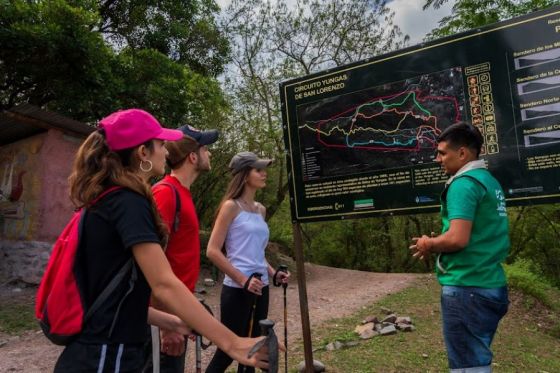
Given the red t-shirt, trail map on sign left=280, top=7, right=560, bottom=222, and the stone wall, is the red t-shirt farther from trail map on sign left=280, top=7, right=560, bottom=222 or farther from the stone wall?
the stone wall

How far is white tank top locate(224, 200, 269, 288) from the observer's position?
11.0 feet

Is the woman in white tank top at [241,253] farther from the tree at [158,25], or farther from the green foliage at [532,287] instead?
the tree at [158,25]

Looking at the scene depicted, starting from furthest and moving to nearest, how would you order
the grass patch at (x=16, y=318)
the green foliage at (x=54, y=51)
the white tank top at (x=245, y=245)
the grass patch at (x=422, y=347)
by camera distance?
the green foliage at (x=54, y=51) → the grass patch at (x=16, y=318) → the grass patch at (x=422, y=347) → the white tank top at (x=245, y=245)

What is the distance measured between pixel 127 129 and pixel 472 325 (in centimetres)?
214

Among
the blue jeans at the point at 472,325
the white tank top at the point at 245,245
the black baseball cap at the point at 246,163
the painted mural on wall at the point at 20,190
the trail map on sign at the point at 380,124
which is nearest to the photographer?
the blue jeans at the point at 472,325

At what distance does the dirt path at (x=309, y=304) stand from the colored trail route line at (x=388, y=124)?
3250mm

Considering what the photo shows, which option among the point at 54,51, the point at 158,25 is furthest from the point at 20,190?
the point at 158,25

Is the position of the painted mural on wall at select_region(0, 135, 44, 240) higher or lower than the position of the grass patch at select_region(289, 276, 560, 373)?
higher

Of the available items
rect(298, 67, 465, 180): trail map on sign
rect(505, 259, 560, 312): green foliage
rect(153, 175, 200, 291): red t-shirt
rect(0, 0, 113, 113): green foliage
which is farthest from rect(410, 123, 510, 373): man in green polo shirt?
→ rect(0, 0, 113, 113): green foliage

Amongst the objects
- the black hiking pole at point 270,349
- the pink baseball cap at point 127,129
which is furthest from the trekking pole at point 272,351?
the pink baseball cap at point 127,129

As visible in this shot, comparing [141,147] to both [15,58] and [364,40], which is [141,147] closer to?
[15,58]

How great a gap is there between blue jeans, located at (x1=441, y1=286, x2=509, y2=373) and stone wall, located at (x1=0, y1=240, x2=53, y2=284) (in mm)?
8017

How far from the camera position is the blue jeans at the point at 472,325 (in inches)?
96.8

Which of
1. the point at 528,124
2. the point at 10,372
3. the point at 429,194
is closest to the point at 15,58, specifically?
the point at 10,372
